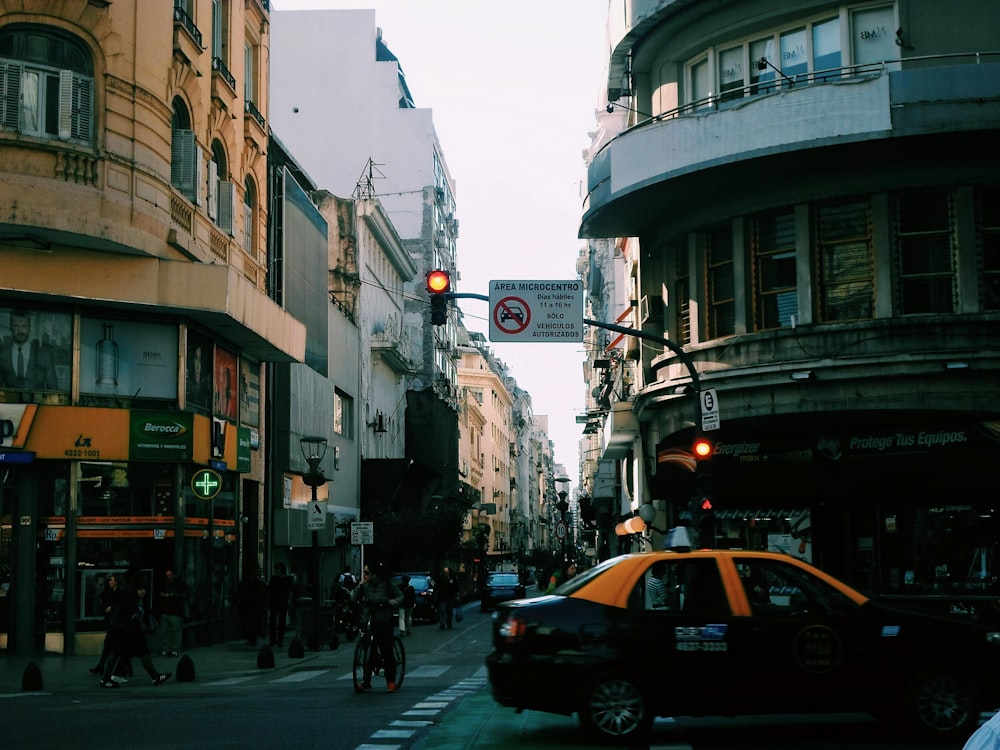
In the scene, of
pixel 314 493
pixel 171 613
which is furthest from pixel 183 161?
pixel 171 613

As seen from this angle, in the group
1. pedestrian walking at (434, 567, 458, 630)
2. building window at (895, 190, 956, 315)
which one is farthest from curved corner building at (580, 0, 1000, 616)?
pedestrian walking at (434, 567, 458, 630)

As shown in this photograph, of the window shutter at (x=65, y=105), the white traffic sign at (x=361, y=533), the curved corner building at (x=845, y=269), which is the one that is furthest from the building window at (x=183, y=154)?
the white traffic sign at (x=361, y=533)

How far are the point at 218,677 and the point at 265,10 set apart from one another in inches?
810

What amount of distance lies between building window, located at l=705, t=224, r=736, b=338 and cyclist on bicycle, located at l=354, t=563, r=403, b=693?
8.74 m

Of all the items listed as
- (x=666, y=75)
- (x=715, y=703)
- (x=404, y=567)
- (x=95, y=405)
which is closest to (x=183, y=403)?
(x=95, y=405)

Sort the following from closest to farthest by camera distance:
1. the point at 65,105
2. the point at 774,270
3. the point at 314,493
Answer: the point at 774,270 → the point at 65,105 → the point at 314,493

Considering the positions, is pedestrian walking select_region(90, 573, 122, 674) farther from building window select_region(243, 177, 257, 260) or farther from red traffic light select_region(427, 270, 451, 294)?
building window select_region(243, 177, 257, 260)

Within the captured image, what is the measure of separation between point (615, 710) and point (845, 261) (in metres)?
12.6

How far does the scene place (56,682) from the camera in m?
19.9

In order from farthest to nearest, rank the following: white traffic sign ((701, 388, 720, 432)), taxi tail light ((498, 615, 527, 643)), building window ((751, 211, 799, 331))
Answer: building window ((751, 211, 799, 331)) → white traffic sign ((701, 388, 720, 432)) → taxi tail light ((498, 615, 527, 643))

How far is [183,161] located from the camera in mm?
27812

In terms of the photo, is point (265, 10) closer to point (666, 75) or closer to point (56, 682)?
point (666, 75)

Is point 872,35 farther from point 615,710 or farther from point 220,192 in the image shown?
point 220,192

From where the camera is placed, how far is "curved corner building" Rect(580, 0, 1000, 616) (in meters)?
20.4
